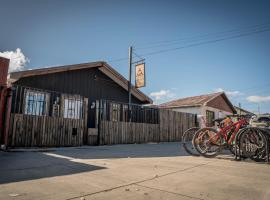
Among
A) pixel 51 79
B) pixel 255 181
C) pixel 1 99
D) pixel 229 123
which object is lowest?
pixel 255 181

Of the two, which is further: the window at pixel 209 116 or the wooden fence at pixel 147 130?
the window at pixel 209 116

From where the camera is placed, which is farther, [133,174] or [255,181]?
[133,174]

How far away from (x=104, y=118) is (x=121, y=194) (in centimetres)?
1001

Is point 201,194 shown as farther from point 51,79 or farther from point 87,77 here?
point 87,77

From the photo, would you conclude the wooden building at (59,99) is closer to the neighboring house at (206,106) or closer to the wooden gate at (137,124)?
the wooden gate at (137,124)

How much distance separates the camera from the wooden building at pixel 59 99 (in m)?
9.59

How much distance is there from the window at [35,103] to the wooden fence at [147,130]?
306cm

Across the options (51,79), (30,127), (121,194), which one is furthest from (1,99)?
(121,194)

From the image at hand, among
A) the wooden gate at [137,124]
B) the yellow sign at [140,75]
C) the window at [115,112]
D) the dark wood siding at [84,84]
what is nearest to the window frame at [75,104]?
the wooden gate at [137,124]

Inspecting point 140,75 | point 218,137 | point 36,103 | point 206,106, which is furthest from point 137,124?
point 206,106

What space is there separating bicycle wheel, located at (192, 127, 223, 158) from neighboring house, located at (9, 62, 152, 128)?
273 inches

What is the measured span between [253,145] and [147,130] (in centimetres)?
941

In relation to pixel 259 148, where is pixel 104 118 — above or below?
above

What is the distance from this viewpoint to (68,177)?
3748 millimetres
